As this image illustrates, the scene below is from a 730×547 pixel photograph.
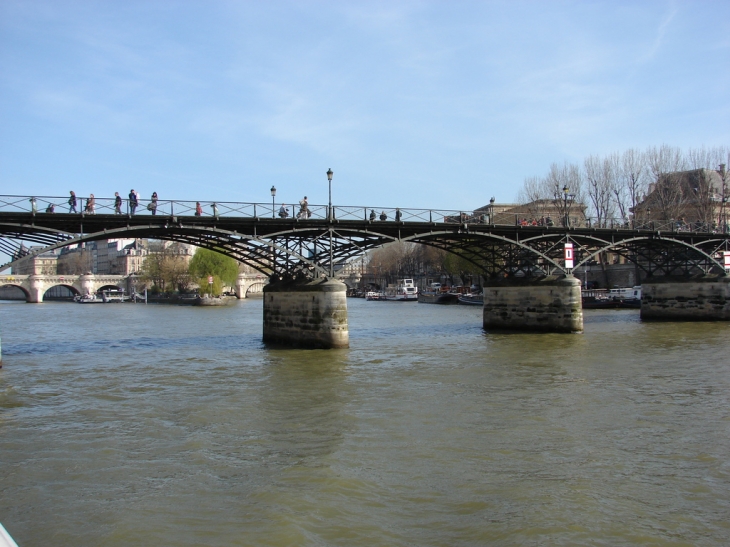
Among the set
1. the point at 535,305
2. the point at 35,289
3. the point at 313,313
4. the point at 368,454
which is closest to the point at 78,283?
the point at 35,289

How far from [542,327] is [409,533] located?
31.1 meters

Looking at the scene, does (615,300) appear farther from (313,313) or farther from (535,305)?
(313,313)

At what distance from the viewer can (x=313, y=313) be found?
29.7 metres

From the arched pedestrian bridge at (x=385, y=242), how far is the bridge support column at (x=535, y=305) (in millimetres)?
59

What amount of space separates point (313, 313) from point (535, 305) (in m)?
15.2

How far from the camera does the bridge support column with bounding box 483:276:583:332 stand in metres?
37.2

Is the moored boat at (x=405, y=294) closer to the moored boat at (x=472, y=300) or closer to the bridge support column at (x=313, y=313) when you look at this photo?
the moored boat at (x=472, y=300)

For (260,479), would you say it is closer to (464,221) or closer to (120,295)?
(464,221)

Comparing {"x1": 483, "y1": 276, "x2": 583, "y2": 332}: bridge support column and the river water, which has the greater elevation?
{"x1": 483, "y1": 276, "x2": 583, "y2": 332}: bridge support column

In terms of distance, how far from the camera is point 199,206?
1128 inches

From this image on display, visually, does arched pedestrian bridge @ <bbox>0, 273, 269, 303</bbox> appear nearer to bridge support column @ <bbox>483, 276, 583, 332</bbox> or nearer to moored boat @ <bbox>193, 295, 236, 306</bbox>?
moored boat @ <bbox>193, 295, 236, 306</bbox>

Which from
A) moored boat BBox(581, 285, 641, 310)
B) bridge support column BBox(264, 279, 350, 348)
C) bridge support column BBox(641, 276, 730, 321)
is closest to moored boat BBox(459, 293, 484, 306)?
moored boat BBox(581, 285, 641, 310)

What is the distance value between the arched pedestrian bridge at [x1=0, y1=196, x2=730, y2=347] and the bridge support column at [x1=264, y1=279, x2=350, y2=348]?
47 mm

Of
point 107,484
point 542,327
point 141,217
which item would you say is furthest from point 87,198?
point 542,327
